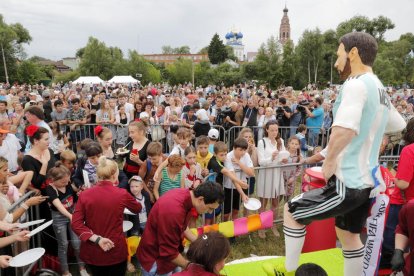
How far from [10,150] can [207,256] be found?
4602mm

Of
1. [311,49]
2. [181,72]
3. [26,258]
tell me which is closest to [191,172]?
[26,258]

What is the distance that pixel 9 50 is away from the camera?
55.8m

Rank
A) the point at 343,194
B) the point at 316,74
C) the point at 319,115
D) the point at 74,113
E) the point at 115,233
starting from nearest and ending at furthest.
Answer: the point at 343,194, the point at 115,233, the point at 74,113, the point at 319,115, the point at 316,74

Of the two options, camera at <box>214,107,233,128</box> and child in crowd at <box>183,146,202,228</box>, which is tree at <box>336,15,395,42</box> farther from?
child in crowd at <box>183,146,202,228</box>

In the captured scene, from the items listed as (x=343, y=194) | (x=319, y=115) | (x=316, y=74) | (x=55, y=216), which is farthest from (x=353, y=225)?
(x=316, y=74)

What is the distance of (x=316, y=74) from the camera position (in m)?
54.5

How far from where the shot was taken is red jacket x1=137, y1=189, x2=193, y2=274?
8.93ft

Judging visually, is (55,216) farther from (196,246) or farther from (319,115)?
(319,115)

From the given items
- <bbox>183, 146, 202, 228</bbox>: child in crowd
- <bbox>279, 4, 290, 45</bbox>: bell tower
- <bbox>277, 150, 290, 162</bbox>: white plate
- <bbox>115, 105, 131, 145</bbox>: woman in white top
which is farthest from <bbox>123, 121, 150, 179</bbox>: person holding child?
<bbox>279, 4, 290, 45</bbox>: bell tower

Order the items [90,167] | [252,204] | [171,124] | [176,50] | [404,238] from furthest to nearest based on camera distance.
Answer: [176,50] < [171,124] < [90,167] < [252,204] < [404,238]

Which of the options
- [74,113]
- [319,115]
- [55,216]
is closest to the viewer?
[55,216]

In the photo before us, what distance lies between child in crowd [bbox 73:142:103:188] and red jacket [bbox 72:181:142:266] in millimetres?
1271

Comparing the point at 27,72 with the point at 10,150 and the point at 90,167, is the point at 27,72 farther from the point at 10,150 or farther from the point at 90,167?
the point at 90,167

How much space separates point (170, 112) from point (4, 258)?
7452 millimetres
